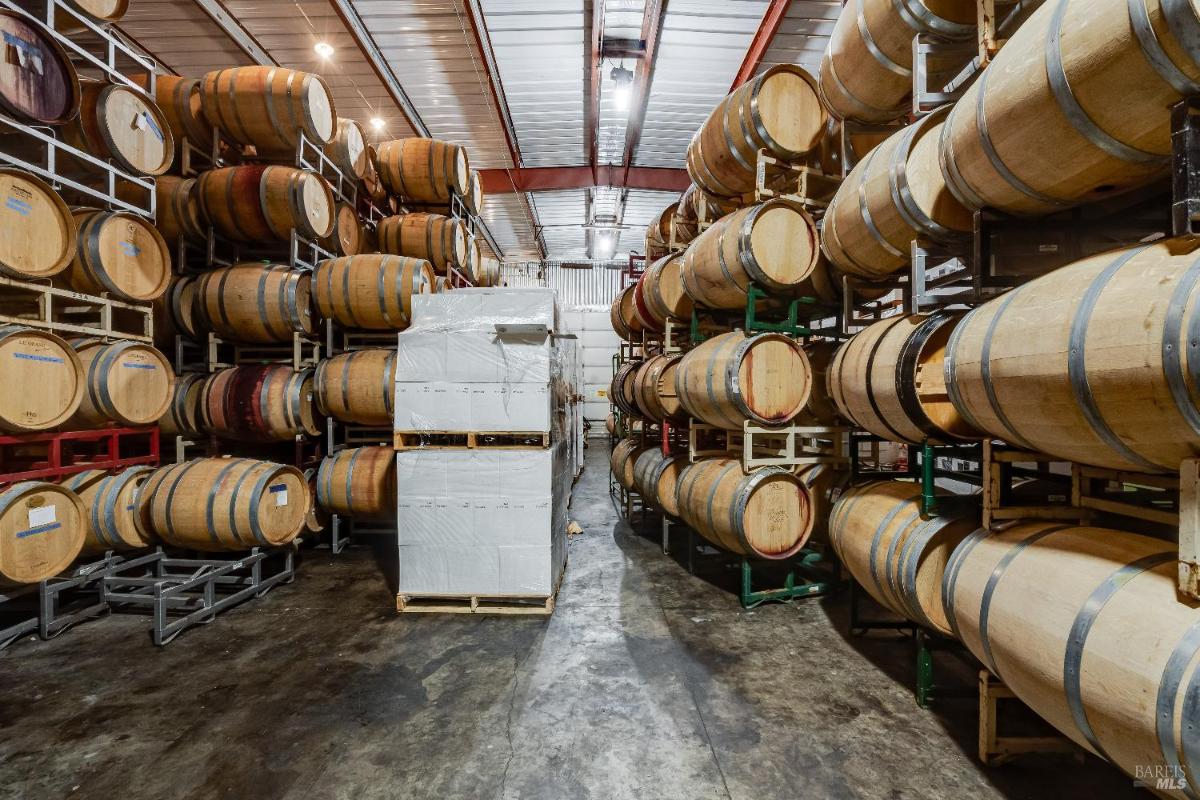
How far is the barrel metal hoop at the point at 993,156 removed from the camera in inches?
83.8

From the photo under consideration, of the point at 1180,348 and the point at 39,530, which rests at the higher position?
the point at 1180,348

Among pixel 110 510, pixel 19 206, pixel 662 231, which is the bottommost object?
pixel 110 510

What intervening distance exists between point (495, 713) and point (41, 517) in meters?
3.52

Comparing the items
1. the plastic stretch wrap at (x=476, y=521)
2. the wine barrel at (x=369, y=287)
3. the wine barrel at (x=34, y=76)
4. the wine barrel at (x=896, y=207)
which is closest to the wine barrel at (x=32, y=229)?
the wine barrel at (x=34, y=76)

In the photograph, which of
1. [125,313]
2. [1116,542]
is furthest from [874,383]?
[125,313]

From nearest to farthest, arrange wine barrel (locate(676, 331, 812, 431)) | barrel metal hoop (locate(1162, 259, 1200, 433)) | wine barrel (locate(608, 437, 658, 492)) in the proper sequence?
barrel metal hoop (locate(1162, 259, 1200, 433)) < wine barrel (locate(676, 331, 812, 431)) < wine barrel (locate(608, 437, 658, 492))

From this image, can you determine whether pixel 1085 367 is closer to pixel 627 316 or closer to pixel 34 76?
pixel 34 76

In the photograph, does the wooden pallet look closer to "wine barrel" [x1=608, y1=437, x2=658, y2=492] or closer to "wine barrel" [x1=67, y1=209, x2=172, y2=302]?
"wine barrel" [x1=67, y1=209, x2=172, y2=302]

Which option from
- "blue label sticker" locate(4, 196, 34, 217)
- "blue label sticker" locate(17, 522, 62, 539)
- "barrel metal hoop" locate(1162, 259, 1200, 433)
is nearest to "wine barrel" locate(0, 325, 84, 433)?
"blue label sticker" locate(17, 522, 62, 539)

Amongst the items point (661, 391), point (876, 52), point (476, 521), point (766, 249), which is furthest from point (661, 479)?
point (876, 52)

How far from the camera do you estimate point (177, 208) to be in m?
5.76

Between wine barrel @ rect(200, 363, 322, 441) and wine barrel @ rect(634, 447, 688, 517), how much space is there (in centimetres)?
403

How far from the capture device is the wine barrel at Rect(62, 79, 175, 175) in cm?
465

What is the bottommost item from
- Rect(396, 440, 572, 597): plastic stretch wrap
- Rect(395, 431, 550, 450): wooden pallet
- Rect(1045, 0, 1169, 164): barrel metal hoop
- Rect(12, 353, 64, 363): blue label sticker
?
Rect(396, 440, 572, 597): plastic stretch wrap
